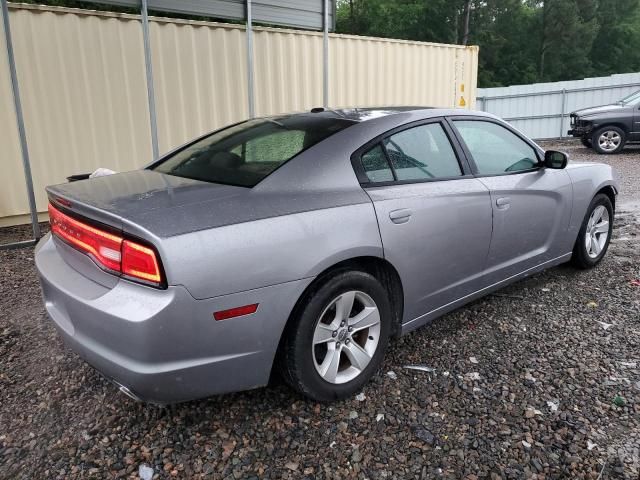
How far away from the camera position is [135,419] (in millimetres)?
2475

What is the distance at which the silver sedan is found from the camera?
2.01 metres

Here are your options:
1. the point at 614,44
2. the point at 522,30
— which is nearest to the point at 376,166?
the point at 522,30

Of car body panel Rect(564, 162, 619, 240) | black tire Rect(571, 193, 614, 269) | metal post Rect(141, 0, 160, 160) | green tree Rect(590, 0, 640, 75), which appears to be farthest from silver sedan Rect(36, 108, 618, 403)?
green tree Rect(590, 0, 640, 75)

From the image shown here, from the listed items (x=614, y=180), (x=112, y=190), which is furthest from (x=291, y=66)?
(x=112, y=190)

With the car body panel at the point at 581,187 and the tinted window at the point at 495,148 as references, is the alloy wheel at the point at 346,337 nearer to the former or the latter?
the tinted window at the point at 495,148

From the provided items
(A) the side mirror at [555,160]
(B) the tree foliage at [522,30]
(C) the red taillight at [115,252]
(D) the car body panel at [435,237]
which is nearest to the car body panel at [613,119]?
(A) the side mirror at [555,160]

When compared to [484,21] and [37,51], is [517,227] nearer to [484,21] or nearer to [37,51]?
[37,51]

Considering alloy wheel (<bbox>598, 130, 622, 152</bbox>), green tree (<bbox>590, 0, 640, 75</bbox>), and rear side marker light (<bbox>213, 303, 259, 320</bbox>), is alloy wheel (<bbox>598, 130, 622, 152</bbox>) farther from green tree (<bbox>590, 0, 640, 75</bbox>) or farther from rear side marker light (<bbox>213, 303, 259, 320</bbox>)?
green tree (<bbox>590, 0, 640, 75</bbox>)

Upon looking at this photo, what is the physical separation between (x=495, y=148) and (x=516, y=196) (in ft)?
1.27

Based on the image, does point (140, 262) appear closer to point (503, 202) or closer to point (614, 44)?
point (503, 202)

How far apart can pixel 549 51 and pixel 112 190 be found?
1601 inches

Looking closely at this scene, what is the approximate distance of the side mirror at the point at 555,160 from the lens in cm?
371

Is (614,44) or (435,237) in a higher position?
(614,44)

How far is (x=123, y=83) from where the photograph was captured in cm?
658
